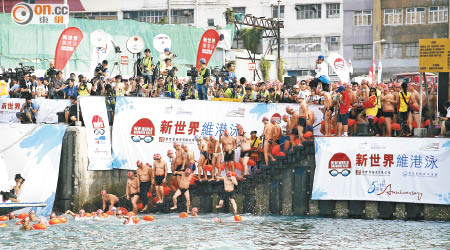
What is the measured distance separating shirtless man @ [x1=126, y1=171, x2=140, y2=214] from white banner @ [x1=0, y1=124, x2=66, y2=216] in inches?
104

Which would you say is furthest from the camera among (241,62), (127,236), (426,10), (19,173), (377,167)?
(426,10)

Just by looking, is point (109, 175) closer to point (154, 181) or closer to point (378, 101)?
point (154, 181)

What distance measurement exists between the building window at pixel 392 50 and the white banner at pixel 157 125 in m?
44.7

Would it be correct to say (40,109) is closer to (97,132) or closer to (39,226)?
(97,132)

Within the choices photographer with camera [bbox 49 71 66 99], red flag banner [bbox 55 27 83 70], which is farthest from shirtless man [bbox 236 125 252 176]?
red flag banner [bbox 55 27 83 70]

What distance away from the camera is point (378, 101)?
2580cm

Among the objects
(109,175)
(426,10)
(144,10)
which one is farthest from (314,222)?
(144,10)

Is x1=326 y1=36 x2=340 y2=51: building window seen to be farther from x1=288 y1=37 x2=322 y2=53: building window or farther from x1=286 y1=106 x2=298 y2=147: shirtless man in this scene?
x1=286 y1=106 x2=298 y2=147: shirtless man

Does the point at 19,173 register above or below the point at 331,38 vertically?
below

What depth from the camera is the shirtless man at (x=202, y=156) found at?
88.8 ft

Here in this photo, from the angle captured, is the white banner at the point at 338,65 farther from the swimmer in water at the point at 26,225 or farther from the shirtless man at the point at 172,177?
the swimmer in water at the point at 26,225

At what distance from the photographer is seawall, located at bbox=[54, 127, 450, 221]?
25422 millimetres

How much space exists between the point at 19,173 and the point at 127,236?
5705 millimetres

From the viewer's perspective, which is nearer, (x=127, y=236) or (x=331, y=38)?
(x=127, y=236)
